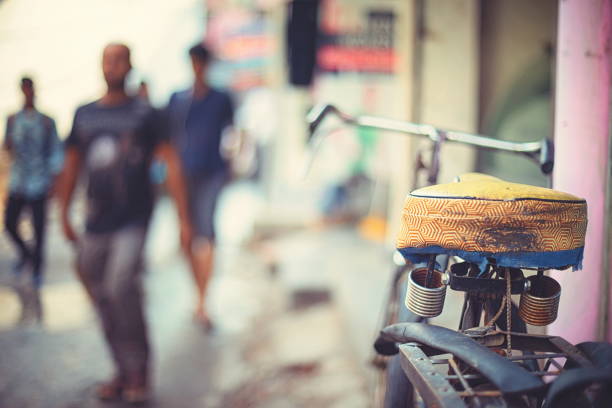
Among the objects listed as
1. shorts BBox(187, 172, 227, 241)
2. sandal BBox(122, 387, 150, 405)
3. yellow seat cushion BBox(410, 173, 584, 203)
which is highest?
yellow seat cushion BBox(410, 173, 584, 203)

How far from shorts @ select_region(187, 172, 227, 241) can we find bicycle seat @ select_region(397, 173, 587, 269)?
390cm

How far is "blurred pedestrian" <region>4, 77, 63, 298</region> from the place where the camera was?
5.75m

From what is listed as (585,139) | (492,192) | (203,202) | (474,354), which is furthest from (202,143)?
(474,354)

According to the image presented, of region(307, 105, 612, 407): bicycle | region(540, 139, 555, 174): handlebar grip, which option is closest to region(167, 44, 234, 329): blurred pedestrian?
region(540, 139, 555, 174): handlebar grip

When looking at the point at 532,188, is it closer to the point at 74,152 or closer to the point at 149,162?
the point at 149,162

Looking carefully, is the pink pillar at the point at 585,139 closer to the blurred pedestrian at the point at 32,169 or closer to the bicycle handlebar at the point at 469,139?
the bicycle handlebar at the point at 469,139

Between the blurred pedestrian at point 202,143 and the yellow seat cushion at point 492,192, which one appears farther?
the blurred pedestrian at point 202,143

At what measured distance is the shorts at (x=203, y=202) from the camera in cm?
523

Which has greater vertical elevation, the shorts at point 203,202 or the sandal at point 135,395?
the shorts at point 203,202

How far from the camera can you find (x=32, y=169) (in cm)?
608

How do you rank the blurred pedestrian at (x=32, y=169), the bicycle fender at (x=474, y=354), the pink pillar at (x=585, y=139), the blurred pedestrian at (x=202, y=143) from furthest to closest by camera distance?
the blurred pedestrian at (x=32, y=169) < the blurred pedestrian at (x=202, y=143) < the pink pillar at (x=585, y=139) < the bicycle fender at (x=474, y=354)

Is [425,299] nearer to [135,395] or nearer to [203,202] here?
[135,395]

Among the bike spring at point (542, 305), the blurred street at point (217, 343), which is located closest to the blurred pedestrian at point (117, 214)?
the blurred street at point (217, 343)

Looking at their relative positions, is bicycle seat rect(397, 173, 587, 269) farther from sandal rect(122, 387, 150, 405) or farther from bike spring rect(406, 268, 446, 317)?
sandal rect(122, 387, 150, 405)
